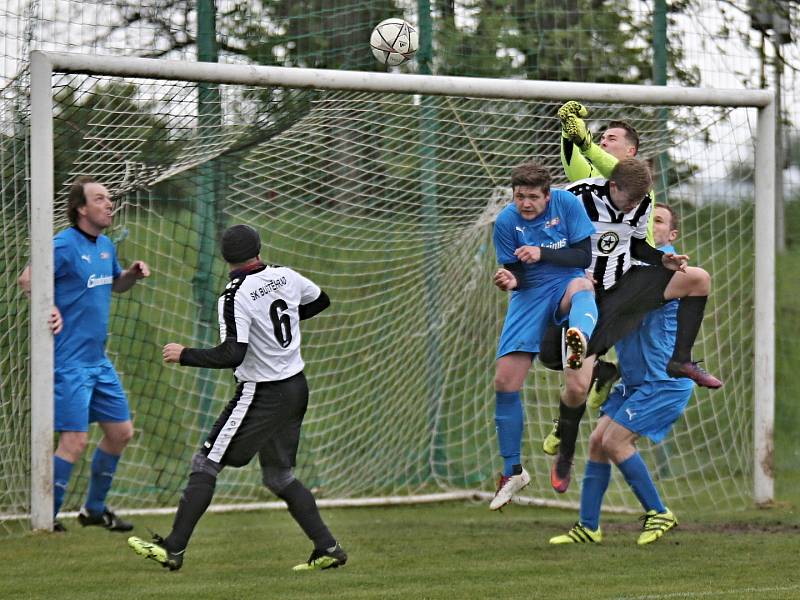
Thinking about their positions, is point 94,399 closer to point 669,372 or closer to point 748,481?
point 669,372

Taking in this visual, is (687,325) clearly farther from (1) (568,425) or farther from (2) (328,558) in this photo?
(2) (328,558)

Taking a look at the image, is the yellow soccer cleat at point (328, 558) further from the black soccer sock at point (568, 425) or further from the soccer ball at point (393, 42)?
the soccer ball at point (393, 42)

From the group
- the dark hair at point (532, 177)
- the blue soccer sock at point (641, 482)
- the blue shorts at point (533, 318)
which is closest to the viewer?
the dark hair at point (532, 177)

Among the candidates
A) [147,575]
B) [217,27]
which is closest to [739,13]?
[217,27]

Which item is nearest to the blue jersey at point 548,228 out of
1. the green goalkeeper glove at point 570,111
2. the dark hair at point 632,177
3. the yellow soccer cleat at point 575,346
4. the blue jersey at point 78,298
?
the dark hair at point 632,177

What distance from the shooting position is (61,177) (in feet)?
26.7

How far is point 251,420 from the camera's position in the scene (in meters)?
6.40

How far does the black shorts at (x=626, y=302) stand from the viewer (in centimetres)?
743

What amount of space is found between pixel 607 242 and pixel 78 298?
10.8 ft

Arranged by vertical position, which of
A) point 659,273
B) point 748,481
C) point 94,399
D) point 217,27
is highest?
point 217,27

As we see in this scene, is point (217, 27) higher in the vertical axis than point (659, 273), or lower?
higher

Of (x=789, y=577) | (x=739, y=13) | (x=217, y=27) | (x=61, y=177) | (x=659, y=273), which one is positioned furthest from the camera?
(x=739, y=13)

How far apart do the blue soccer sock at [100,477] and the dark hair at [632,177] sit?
3.65 metres

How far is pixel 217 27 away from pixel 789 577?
224 inches
